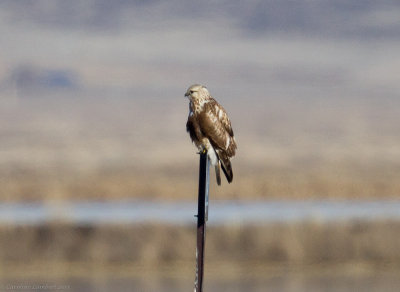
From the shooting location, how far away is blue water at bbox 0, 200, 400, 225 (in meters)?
41.9

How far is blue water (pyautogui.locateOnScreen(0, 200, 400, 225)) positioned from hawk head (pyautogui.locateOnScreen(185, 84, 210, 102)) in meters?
18.5

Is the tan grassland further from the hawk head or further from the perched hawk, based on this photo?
the hawk head

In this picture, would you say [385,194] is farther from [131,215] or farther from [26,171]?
[26,171]

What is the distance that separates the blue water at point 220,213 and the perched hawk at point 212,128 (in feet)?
60.2

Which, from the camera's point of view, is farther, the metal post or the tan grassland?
the tan grassland

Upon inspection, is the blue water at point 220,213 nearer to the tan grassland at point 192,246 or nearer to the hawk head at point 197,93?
the tan grassland at point 192,246

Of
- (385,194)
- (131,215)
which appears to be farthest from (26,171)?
(131,215)

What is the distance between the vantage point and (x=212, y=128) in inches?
864

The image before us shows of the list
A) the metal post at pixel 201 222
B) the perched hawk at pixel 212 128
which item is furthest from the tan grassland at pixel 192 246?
the metal post at pixel 201 222

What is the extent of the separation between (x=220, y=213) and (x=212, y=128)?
23127 millimetres

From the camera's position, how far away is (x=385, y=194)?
54781 millimetres

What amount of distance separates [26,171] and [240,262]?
47.0 m

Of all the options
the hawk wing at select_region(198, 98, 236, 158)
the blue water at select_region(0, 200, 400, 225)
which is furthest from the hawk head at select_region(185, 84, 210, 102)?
the blue water at select_region(0, 200, 400, 225)

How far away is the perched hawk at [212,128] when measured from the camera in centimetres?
2180
